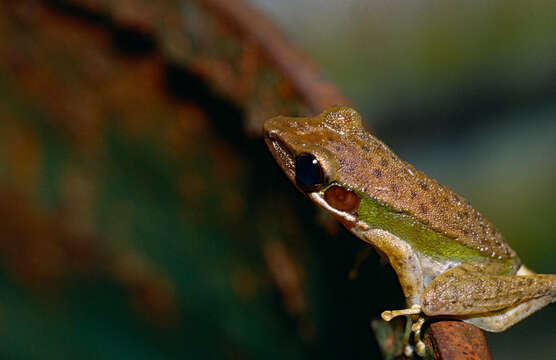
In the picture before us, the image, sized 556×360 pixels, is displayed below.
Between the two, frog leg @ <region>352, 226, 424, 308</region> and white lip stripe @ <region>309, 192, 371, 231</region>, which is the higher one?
white lip stripe @ <region>309, 192, 371, 231</region>

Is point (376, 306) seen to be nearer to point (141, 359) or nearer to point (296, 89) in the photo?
point (296, 89)

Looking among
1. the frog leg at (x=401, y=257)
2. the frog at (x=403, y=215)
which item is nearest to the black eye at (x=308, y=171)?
the frog at (x=403, y=215)

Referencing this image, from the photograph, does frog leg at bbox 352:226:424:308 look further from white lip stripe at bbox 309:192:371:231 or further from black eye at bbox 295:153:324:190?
black eye at bbox 295:153:324:190

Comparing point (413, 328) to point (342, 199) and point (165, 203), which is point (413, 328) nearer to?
point (342, 199)

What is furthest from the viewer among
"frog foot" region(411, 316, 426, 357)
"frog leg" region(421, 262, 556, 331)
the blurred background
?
the blurred background

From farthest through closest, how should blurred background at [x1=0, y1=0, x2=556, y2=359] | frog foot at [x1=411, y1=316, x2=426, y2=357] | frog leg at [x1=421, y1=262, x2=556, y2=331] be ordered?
blurred background at [x1=0, y1=0, x2=556, y2=359] < frog leg at [x1=421, y1=262, x2=556, y2=331] < frog foot at [x1=411, y1=316, x2=426, y2=357]

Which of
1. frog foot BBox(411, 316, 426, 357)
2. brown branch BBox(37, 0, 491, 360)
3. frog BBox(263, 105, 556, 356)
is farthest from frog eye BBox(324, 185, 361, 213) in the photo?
frog foot BBox(411, 316, 426, 357)

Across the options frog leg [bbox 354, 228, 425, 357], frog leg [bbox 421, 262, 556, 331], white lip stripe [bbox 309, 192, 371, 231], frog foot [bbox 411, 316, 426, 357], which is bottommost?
frog foot [bbox 411, 316, 426, 357]

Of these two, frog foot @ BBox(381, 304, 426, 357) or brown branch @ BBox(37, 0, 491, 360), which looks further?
brown branch @ BBox(37, 0, 491, 360)
